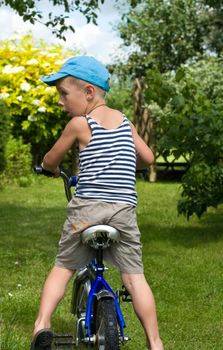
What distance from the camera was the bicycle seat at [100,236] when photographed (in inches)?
147

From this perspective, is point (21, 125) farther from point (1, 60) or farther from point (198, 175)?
point (198, 175)

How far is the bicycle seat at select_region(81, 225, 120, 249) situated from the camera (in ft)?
12.2

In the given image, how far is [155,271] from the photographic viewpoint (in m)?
6.98

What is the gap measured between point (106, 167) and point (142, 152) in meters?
0.33

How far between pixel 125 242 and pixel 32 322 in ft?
5.25

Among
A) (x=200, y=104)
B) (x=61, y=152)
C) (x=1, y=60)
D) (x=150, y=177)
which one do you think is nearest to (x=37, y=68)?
(x=1, y=60)

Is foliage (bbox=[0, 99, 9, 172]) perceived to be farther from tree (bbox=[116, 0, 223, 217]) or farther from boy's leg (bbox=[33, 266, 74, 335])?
boy's leg (bbox=[33, 266, 74, 335])

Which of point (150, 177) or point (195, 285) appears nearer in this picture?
point (195, 285)

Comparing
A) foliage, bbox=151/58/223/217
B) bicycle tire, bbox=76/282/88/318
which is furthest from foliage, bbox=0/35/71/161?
bicycle tire, bbox=76/282/88/318

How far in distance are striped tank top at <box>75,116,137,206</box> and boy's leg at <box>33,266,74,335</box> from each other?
41cm

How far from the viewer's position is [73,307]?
441 centimetres

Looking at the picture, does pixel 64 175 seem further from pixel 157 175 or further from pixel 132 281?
pixel 157 175

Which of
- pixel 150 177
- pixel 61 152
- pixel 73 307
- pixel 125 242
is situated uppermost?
pixel 61 152

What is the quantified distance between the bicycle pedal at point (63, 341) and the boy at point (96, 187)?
0.68ft
